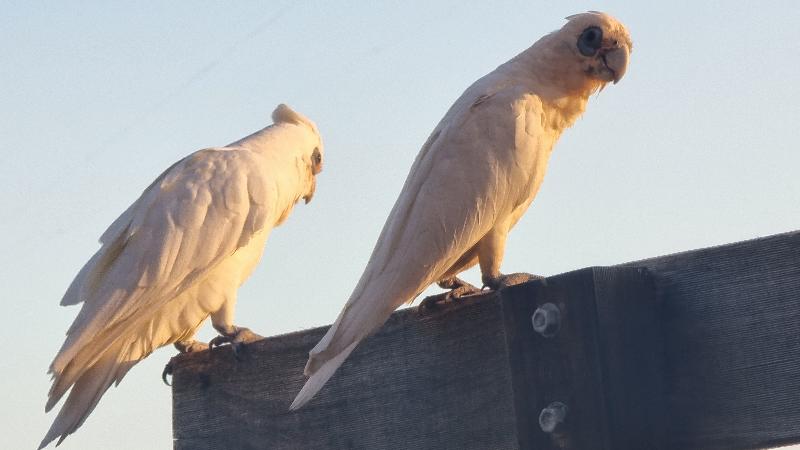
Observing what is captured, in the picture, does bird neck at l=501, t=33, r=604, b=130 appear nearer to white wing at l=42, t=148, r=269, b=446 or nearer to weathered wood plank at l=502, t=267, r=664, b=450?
white wing at l=42, t=148, r=269, b=446

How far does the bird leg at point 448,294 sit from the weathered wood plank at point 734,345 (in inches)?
23.2

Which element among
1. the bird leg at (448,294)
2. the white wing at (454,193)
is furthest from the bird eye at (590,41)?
the bird leg at (448,294)

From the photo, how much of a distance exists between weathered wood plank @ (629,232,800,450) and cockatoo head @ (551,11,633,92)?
2.62 m

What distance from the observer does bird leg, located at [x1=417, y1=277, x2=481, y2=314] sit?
2373 millimetres

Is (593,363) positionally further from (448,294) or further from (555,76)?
(555,76)

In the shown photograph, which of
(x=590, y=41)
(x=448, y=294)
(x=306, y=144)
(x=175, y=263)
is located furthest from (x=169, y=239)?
(x=448, y=294)

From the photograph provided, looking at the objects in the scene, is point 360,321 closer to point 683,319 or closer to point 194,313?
point 683,319

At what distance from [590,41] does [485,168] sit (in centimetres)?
102

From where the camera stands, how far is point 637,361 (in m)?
1.84

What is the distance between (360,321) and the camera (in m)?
2.65

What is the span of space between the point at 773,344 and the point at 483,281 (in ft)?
6.87

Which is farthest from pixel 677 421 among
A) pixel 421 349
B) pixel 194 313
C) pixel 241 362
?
pixel 194 313

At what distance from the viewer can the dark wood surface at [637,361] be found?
1.77 m

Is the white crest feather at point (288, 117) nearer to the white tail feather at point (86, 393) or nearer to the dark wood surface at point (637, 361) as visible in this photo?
the white tail feather at point (86, 393)
